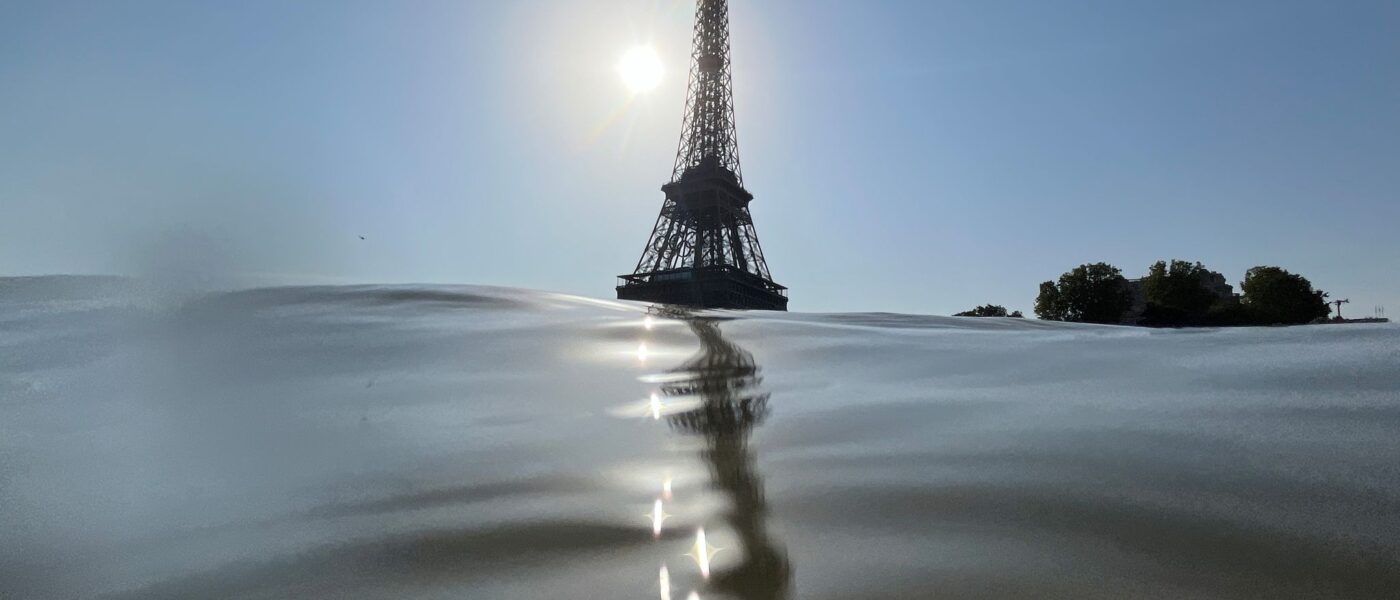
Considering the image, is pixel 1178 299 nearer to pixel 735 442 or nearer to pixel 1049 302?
pixel 1049 302

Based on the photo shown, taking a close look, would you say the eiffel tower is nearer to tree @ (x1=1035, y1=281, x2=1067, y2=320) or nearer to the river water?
tree @ (x1=1035, y1=281, x2=1067, y2=320)

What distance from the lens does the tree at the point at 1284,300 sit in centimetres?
3341

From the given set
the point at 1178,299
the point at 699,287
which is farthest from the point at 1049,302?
the point at 699,287

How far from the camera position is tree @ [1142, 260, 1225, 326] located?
34312 millimetres

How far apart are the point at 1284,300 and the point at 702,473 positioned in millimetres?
43344

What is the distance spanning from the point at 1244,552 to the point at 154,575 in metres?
1.24

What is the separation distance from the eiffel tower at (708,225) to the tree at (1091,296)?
15306 mm

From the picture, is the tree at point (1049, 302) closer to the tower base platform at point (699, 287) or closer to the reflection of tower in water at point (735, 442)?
the tower base platform at point (699, 287)

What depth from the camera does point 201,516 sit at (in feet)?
3.30

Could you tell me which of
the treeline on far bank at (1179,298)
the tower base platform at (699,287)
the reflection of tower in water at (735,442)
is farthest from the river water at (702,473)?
the treeline on far bank at (1179,298)

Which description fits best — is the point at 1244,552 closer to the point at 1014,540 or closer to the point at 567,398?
the point at 1014,540

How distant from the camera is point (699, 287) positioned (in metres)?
36.1

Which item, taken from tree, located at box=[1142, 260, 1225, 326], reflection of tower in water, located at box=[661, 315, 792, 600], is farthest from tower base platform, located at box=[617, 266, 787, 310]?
reflection of tower in water, located at box=[661, 315, 792, 600]

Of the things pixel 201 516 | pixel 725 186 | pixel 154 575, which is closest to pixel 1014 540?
pixel 154 575
